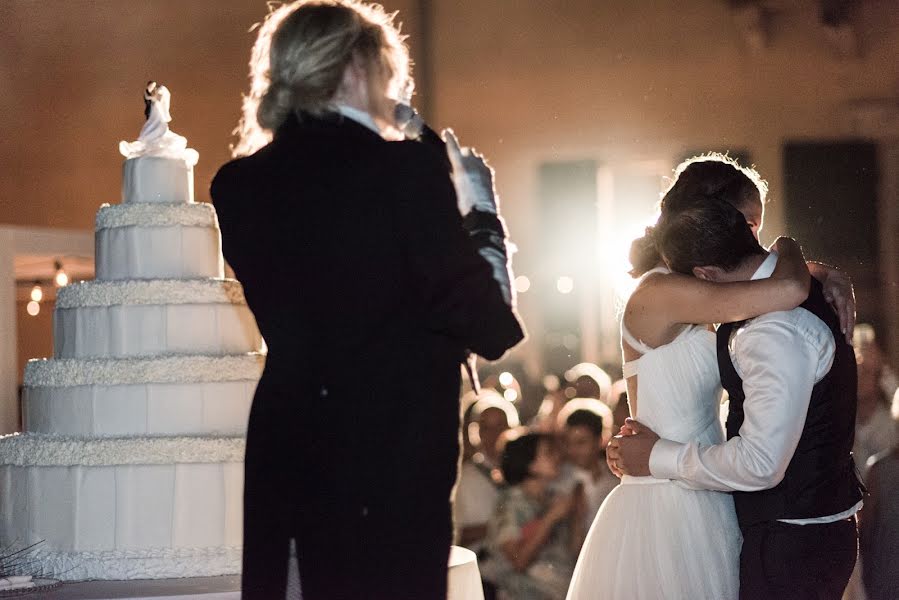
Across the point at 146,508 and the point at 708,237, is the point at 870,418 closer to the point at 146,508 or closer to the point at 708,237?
the point at 708,237

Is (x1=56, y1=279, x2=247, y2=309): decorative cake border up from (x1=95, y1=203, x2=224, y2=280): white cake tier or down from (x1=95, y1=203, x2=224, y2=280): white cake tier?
down

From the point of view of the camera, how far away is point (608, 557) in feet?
7.91

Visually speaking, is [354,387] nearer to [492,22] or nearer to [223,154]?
[223,154]

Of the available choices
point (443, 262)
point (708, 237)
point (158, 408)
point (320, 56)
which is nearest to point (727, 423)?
point (708, 237)

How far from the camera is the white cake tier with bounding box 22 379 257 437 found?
9.57 feet

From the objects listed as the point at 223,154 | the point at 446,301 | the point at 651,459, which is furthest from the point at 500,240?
the point at 223,154

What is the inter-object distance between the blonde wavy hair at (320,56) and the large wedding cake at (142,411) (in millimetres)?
1375

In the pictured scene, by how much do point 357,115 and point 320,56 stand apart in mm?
87

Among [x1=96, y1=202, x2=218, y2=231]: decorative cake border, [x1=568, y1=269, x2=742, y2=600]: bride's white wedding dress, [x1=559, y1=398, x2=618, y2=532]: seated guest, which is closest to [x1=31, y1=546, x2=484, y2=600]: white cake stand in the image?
[x1=568, y1=269, x2=742, y2=600]: bride's white wedding dress

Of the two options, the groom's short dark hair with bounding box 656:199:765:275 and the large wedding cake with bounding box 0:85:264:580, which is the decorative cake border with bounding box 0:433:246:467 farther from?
the groom's short dark hair with bounding box 656:199:765:275

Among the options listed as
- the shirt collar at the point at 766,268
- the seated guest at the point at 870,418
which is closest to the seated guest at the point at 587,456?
the seated guest at the point at 870,418

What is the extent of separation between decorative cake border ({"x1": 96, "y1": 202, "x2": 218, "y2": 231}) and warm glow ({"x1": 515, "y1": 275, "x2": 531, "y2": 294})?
6.38 m

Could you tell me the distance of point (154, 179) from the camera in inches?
124

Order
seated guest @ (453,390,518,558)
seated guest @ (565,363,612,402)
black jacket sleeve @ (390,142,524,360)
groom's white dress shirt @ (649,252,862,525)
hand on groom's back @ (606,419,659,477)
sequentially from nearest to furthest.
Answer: black jacket sleeve @ (390,142,524,360)
groom's white dress shirt @ (649,252,862,525)
hand on groom's back @ (606,419,659,477)
seated guest @ (453,390,518,558)
seated guest @ (565,363,612,402)
